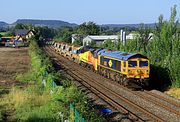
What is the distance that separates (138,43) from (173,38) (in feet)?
37.1

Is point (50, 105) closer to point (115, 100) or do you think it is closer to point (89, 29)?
point (115, 100)

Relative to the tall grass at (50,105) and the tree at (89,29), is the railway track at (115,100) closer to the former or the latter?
the tall grass at (50,105)

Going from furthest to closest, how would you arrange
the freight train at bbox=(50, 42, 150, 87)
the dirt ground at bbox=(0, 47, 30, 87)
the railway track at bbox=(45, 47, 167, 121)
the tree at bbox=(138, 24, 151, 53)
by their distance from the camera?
1. the tree at bbox=(138, 24, 151, 53)
2. the dirt ground at bbox=(0, 47, 30, 87)
3. the freight train at bbox=(50, 42, 150, 87)
4. the railway track at bbox=(45, 47, 167, 121)

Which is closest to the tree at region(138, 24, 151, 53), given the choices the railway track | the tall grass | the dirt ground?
the railway track

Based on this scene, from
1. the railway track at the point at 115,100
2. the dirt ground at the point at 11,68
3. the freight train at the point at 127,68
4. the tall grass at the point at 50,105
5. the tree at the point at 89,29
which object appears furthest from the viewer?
the tree at the point at 89,29

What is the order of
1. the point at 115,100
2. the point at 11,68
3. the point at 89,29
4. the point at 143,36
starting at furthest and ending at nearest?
the point at 89,29 < the point at 11,68 < the point at 143,36 < the point at 115,100

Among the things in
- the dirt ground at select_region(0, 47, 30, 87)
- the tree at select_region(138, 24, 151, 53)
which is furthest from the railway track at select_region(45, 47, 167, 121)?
the tree at select_region(138, 24, 151, 53)

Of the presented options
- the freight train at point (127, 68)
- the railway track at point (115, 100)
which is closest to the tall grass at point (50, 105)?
the railway track at point (115, 100)

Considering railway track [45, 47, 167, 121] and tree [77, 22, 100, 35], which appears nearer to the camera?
railway track [45, 47, 167, 121]

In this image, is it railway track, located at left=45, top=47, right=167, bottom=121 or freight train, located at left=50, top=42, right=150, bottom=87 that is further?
freight train, located at left=50, top=42, right=150, bottom=87

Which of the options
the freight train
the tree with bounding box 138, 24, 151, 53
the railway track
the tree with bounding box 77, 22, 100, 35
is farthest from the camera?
the tree with bounding box 77, 22, 100, 35

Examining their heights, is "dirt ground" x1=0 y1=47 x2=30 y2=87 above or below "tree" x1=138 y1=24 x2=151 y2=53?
below

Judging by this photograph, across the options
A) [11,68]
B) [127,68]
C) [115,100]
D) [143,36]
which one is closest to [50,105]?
[115,100]

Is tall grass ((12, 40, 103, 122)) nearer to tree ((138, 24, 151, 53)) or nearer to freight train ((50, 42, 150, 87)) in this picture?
freight train ((50, 42, 150, 87))
